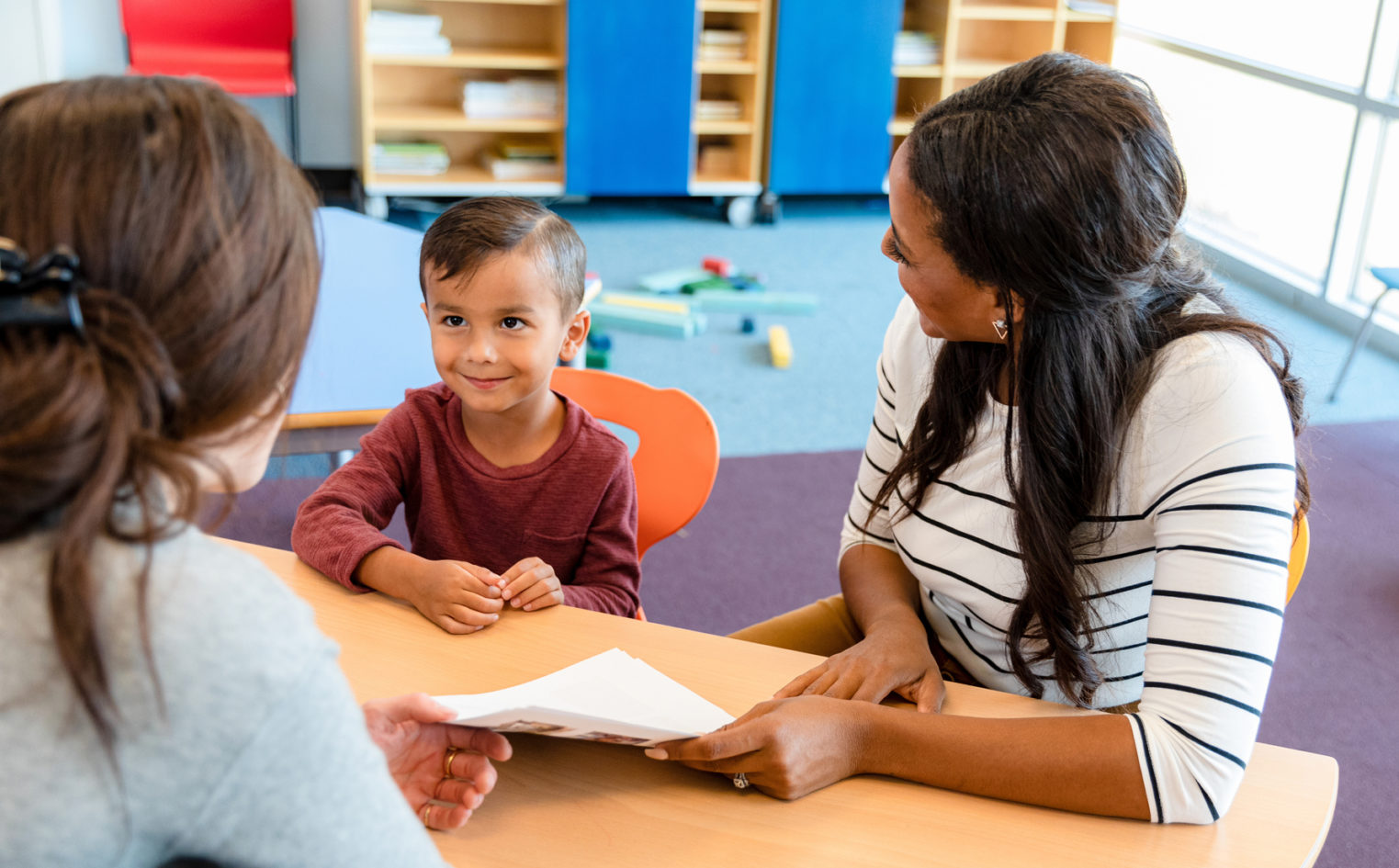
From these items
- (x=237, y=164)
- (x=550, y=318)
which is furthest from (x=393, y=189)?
(x=237, y=164)

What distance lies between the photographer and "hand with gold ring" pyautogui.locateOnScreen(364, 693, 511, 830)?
933 millimetres

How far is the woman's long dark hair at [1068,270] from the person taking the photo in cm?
107

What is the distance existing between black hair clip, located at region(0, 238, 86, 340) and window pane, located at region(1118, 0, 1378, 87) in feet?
14.9

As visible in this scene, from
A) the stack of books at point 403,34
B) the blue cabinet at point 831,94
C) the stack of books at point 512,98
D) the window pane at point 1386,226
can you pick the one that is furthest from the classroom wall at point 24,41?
the window pane at point 1386,226

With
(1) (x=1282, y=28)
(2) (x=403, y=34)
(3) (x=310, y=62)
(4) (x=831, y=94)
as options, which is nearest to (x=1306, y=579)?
(1) (x=1282, y=28)

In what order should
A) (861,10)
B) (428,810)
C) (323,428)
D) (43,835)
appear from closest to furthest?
(43,835), (428,810), (323,428), (861,10)

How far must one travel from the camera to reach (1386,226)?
410 centimetres

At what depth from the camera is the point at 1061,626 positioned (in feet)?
3.92

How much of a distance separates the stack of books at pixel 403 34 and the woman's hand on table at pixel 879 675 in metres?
3.87

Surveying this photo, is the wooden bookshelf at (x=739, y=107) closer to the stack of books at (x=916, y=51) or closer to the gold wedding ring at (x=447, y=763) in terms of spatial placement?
the stack of books at (x=916, y=51)

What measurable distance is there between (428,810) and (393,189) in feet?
13.1

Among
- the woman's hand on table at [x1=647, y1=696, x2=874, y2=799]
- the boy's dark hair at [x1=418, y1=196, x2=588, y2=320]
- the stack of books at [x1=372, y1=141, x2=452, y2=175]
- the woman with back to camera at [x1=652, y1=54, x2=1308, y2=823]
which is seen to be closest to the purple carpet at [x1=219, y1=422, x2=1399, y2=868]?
the woman with back to camera at [x1=652, y1=54, x2=1308, y2=823]

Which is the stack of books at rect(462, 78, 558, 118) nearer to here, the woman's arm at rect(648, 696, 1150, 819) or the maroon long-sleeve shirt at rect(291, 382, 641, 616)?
the maroon long-sleeve shirt at rect(291, 382, 641, 616)

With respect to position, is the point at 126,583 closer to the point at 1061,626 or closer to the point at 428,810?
the point at 428,810
